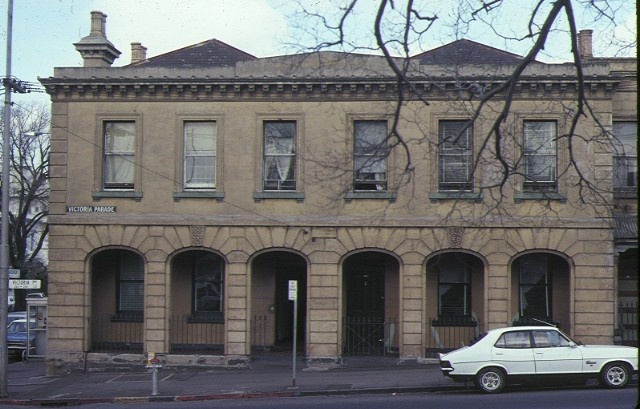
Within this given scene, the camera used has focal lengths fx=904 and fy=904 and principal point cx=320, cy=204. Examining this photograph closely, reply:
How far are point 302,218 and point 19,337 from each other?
49.5ft

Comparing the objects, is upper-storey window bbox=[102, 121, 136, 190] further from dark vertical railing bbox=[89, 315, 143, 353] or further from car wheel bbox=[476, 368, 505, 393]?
car wheel bbox=[476, 368, 505, 393]

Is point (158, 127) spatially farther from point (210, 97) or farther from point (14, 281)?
point (14, 281)

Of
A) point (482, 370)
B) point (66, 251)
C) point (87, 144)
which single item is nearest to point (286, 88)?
point (87, 144)

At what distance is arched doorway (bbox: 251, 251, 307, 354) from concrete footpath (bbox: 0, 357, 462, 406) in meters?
0.99

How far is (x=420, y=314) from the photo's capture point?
24.8 metres

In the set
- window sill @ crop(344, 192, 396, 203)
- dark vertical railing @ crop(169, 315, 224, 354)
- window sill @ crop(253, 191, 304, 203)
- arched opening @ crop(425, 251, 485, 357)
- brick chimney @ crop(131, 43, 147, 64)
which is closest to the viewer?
window sill @ crop(344, 192, 396, 203)

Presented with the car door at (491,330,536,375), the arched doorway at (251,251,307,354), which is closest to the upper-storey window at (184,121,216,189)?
the arched doorway at (251,251,307,354)

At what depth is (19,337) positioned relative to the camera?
34.5 metres

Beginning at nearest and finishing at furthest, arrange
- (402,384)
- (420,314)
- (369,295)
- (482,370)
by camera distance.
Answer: (482,370)
(402,384)
(420,314)
(369,295)

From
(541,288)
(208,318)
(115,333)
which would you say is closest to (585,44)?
(541,288)

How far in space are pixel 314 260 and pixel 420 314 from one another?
10.8 ft

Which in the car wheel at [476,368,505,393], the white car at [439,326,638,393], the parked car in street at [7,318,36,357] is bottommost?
the parked car in street at [7,318,36,357]

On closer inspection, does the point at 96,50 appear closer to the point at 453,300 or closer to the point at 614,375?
the point at 453,300

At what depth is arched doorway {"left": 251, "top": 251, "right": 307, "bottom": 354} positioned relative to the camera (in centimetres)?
2658
